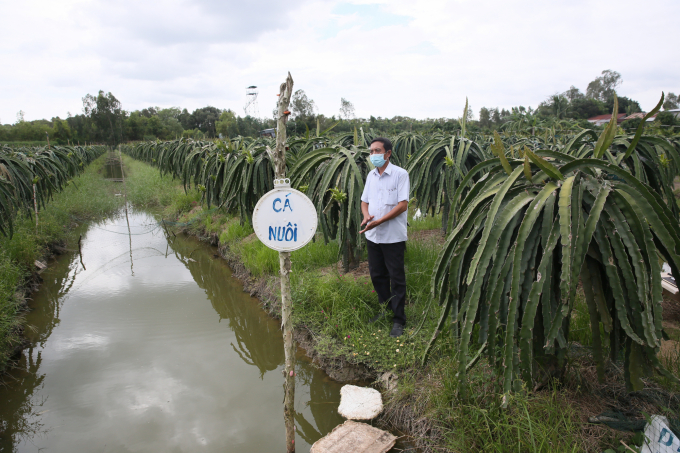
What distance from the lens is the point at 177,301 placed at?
5168 mm

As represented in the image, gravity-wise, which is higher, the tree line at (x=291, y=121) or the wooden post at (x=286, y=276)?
the tree line at (x=291, y=121)

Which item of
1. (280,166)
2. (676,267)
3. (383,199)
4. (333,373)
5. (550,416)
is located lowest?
(333,373)

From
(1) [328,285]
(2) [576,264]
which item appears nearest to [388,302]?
(1) [328,285]

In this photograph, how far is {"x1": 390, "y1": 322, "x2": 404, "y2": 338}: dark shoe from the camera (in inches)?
130

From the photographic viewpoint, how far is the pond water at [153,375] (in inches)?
109

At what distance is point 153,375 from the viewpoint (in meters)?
3.49

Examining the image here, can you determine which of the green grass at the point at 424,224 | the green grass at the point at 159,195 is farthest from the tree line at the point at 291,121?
the green grass at the point at 424,224

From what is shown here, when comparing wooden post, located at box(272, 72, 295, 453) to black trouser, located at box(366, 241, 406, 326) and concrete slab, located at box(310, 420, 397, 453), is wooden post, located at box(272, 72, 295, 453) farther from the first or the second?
black trouser, located at box(366, 241, 406, 326)

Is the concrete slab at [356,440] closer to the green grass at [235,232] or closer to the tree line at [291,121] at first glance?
the green grass at [235,232]

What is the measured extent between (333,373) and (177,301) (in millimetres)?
2831

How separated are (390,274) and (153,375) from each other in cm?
236

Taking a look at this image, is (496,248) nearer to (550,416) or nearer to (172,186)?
(550,416)

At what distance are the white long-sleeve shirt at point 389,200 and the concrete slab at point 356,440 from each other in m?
1.42

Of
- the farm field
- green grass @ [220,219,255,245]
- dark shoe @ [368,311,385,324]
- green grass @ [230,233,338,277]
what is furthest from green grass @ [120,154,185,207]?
dark shoe @ [368,311,385,324]
